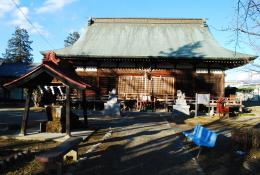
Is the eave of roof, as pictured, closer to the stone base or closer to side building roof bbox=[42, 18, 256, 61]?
the stone base

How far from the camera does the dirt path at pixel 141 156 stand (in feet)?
27.3

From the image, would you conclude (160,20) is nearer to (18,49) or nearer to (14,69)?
(14,69)

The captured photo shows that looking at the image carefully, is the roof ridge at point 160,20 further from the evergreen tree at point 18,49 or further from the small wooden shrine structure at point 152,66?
the evergreen tree at point 18,49

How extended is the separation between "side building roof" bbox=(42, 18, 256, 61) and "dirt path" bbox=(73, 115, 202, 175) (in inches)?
605

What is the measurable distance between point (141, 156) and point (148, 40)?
22348 mm

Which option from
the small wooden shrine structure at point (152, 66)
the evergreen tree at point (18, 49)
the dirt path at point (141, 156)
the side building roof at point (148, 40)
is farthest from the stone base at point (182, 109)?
the evergreen tree at point (18, 49)

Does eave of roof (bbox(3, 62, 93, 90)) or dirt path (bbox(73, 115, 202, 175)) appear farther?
eave of roof (bbox(3, 62, 93, 90))

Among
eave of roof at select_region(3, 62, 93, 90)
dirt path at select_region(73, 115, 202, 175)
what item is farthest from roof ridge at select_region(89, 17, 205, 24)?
eave of roof at select_region(3, 62, 93, 90)

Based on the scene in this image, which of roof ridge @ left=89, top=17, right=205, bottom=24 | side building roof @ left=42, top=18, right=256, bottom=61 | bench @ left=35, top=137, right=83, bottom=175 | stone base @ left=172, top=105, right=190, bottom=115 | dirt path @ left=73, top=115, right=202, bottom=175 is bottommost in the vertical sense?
dirt path @ left=73, top=115, right=202, bottom=175

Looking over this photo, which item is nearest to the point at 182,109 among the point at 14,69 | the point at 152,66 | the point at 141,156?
the point at 152,66

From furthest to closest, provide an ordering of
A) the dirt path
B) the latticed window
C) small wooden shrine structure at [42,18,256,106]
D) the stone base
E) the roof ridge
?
the roof ridge < the latticed window < small wooden shrine structure at [42,18,256,106] < the stone base < the dirt path

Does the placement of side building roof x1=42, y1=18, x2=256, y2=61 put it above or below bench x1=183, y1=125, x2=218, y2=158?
above

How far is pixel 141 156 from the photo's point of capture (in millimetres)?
9875

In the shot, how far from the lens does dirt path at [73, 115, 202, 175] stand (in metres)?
8.34
